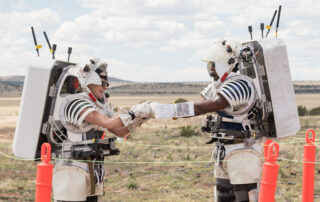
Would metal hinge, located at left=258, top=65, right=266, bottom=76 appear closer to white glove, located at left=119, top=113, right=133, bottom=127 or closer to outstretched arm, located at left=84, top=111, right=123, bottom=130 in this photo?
white glove, located at left=119, top=113, right=133, bottom=127

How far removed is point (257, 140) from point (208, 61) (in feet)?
3.60

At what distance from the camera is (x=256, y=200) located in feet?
19.0

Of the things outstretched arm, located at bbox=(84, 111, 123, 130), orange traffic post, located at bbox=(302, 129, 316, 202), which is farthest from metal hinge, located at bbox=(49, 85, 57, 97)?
orange traffic post, located at bbox=(302, 129, 316, 202)

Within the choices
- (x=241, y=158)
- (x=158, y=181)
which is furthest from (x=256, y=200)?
(x=158, y=181)

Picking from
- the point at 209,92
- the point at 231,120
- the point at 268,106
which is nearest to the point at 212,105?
the point at 231,120

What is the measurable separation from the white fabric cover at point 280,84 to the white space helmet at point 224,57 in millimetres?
330

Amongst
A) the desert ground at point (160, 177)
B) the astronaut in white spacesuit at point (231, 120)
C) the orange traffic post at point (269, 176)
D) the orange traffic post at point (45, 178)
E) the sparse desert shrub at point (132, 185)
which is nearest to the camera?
the orange traffic post at point (269, 176)

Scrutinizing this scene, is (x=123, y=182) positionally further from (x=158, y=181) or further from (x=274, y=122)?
(x=274, y=122)

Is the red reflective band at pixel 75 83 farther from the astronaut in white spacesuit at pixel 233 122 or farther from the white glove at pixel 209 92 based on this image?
the white glove at pixel 209 92

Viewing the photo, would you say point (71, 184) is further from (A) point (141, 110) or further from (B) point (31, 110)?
(A) point (141, 110)

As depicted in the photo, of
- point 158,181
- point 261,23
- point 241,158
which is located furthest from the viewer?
point 158,181

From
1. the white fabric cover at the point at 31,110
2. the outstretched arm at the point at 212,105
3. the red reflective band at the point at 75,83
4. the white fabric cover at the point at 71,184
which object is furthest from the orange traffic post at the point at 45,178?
the outstretched arm at the point at 212,105

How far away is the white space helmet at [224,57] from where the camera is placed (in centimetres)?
584

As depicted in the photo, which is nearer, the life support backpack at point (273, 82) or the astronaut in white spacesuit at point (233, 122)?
the astronaut in white spacesuit at point (233, 122)
